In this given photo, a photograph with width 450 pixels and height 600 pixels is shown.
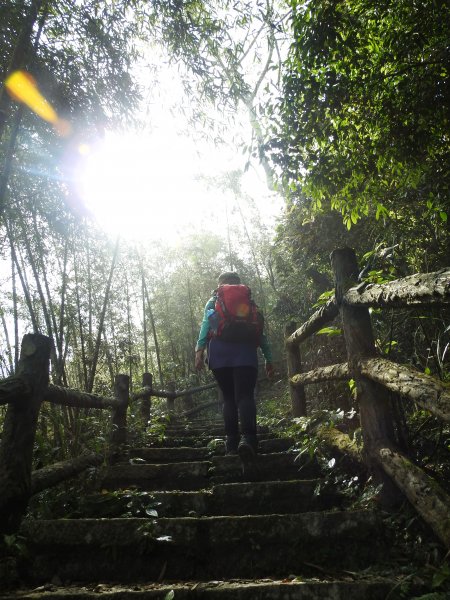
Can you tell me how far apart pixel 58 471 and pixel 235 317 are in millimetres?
1525

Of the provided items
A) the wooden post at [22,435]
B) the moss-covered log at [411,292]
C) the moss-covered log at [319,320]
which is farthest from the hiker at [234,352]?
the wooden post at [22,435]

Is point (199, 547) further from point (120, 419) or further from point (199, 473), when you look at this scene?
point (120, 419)

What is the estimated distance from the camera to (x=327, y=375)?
2664 millimetres

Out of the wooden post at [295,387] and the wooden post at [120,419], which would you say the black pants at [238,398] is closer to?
the wooden post at [295,387]

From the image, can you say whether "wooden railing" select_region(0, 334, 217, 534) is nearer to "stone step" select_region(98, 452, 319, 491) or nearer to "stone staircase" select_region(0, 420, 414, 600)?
"stone staircase" select_region(0, 420, 414, 600)

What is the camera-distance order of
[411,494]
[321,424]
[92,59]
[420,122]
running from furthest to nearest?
[92,59], [420,122], [321,424], [411,494]

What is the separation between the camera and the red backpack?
294 centimetres

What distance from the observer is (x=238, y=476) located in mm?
2592

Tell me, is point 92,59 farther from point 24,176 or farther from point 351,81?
point 351,81

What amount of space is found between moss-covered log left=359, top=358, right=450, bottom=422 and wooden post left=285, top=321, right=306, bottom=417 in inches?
71.2

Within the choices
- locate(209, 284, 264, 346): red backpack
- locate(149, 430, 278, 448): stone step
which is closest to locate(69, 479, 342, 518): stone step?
locate(209, 284, 264, 346): red backpack

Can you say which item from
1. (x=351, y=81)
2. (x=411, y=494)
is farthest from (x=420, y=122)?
(x=411, y=494)

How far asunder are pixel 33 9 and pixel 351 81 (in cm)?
270

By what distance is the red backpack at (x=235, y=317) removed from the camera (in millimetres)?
2941
